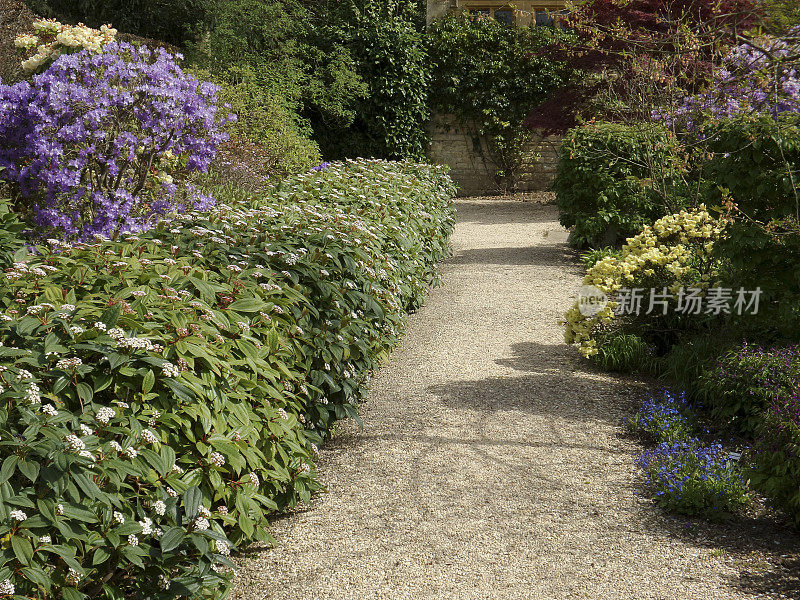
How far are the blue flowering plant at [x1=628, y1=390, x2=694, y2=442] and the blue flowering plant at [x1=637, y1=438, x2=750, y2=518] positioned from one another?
0.25 metres

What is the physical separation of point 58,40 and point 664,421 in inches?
203

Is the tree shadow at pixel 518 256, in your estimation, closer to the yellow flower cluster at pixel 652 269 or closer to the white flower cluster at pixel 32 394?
the yellow flower cluster at pixel 652 269

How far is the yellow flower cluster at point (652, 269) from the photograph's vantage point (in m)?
5.29

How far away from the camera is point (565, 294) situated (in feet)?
24.5

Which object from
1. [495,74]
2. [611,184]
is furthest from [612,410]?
[495,74]

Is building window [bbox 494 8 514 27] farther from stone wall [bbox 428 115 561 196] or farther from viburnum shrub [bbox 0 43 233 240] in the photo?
viburnum shrub [bbox 0 43 233 240]

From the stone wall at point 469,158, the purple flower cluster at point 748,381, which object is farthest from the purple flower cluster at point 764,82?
the stone wall at point 469,158

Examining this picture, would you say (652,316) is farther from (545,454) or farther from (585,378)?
(545,454)

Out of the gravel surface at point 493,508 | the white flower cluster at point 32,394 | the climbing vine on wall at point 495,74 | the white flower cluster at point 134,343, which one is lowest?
the gravel surface at point 493,508

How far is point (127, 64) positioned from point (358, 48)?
11017 millimetres

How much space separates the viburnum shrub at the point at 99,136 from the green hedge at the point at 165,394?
1366mm

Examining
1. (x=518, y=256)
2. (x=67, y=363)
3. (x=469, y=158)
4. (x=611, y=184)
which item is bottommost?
(x=518, y=256)

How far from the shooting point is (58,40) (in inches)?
226

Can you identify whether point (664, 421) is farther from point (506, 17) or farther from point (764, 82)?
point (506, 17)
